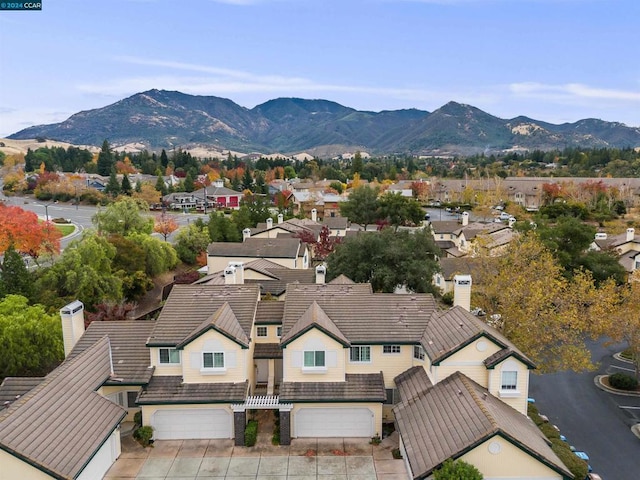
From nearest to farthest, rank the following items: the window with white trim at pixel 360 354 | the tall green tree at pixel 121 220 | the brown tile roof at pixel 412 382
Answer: the brown tile roof at pixel 412 382 < the window with white trim at pixel 360 354 < the tall green tree at pixel 121 220

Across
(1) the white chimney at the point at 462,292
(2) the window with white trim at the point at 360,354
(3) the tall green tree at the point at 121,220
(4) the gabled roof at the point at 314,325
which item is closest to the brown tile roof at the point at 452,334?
(1) the white chimney at the point at 462,292

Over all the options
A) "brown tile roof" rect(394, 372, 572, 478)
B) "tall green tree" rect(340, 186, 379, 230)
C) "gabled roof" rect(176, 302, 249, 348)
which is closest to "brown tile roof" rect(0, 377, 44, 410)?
"gabled roof" rect(176, 302, 249, 348)

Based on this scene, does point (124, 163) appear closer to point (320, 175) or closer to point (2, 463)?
point (320, 175)

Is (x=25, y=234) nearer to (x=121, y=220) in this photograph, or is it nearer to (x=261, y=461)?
(x=121, y=220)

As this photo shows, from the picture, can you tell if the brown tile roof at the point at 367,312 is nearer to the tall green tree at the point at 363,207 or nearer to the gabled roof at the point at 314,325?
the gabled roof at the point at 314,325

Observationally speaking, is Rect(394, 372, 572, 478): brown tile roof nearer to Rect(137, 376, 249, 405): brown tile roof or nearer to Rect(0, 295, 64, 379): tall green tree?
Rect(137, 376, 249, 405): brown tile roof
